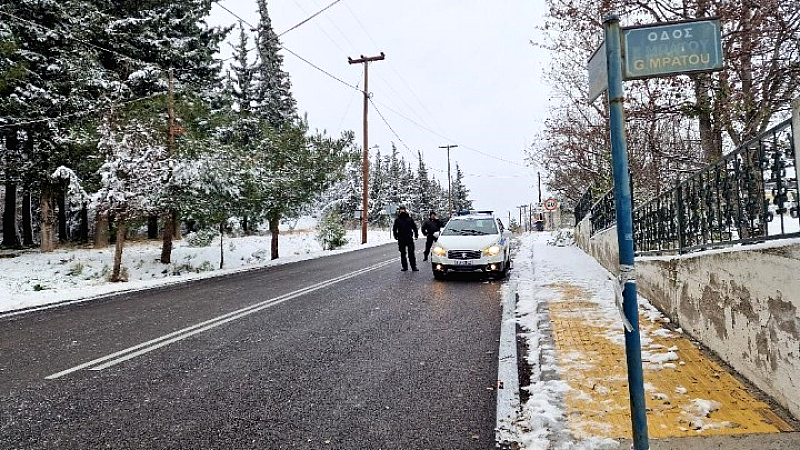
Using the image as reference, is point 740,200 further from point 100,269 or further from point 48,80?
point 48,80

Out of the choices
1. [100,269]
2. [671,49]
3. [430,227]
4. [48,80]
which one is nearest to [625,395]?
[671,49]

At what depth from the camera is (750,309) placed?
4.02 m

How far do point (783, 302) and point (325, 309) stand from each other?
21.4ft

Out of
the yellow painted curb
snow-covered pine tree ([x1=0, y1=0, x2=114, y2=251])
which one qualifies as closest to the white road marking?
the yellow painted curb

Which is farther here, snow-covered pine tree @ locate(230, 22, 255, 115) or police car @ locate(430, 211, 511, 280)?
snow-covered pine tree @ locate(230, 22, 255, 115)

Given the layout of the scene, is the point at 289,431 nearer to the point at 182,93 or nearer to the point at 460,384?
the point at 460,384

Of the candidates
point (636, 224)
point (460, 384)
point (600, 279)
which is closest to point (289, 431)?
point (460, 384)

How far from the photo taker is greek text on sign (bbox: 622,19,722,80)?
262cm

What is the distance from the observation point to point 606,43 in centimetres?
269

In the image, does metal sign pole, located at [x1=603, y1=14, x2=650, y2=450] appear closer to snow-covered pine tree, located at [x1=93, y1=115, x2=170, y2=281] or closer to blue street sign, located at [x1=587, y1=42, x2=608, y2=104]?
blue street sign, located at [x1=587, y1=42, x2=608, y2=104]

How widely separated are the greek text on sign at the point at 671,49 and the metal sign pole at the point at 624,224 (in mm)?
71

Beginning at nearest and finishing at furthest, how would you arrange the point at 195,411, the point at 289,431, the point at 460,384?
the point at 289,431 → the point at 195,411 → the point at 460,384

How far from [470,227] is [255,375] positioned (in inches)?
365

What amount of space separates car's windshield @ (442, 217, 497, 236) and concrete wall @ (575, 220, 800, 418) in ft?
23.8
